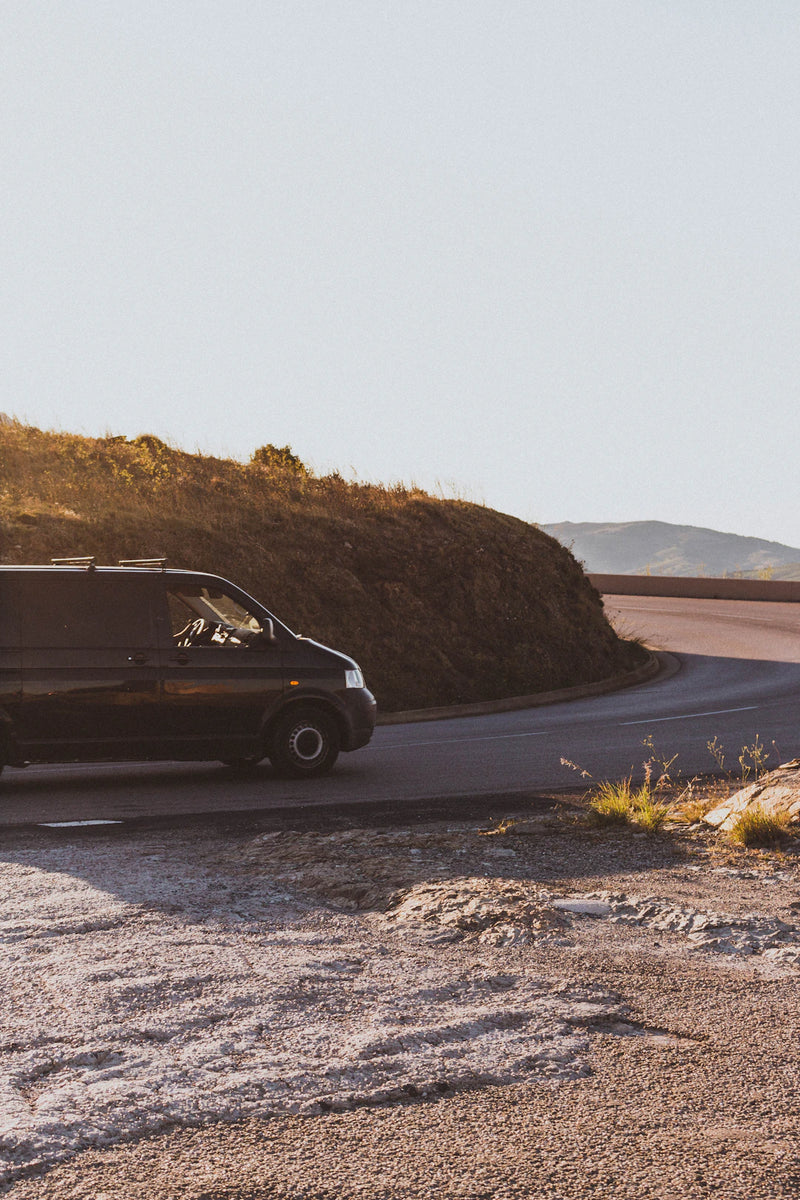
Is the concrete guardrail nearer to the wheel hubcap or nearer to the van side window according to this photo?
the wheel hubcap

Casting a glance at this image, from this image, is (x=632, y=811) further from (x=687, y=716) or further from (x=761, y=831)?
(x=687, y=716)

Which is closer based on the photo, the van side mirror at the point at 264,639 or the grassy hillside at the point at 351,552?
the van side mirror at the point at 264,639

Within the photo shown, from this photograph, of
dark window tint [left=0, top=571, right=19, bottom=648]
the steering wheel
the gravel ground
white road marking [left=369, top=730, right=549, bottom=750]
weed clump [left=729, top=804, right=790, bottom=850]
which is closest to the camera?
the gravel ground

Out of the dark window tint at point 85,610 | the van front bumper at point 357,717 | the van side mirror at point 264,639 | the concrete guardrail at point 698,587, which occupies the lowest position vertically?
the van front bumper at point 357,717

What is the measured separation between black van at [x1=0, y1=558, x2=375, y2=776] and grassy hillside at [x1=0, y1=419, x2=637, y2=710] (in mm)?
8621

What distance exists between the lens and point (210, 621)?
1138 centimetres

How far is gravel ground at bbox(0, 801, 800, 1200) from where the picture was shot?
320 cm

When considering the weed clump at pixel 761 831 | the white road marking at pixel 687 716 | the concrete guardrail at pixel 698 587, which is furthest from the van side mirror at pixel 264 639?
the concrete guardrail at pixel 698 587

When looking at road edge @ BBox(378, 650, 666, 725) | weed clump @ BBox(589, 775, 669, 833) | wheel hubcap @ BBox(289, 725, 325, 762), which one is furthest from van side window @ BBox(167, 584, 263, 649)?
road edge @ BBox(378, 650, 666, 725)

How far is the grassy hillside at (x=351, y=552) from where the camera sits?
21.1 meters

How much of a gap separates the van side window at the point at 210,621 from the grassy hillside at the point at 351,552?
868 centimetres

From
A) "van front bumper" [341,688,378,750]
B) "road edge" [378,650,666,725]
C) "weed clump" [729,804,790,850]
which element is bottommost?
"road edge" [378,650,666,725]

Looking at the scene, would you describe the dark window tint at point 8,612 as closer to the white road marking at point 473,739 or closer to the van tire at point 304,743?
the van tire at point 304,743

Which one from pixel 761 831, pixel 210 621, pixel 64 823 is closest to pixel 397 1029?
pixel 761 831
